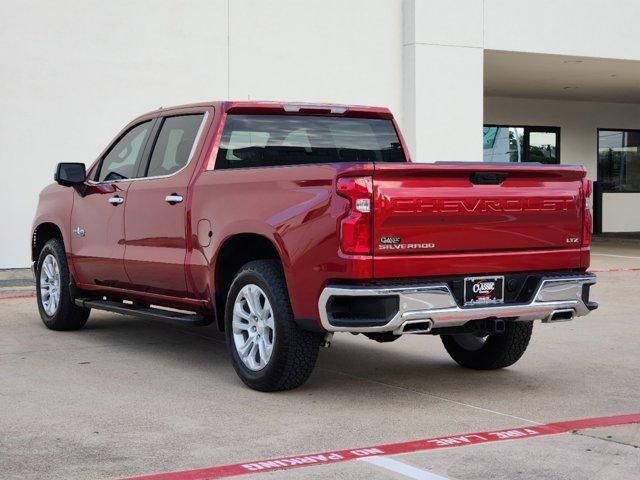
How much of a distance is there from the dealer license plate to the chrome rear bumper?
47mm

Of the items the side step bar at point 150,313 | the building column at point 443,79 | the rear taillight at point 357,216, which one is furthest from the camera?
the building column at point 443,79

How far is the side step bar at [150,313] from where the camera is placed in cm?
780

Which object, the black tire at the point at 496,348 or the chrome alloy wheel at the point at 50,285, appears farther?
the chrome alloy wheel at the point at 50,285

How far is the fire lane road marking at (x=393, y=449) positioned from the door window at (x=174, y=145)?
3210mm

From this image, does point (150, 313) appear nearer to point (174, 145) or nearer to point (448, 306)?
point (174, 145)

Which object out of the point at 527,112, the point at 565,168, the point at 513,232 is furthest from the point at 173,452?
the point at 527,112

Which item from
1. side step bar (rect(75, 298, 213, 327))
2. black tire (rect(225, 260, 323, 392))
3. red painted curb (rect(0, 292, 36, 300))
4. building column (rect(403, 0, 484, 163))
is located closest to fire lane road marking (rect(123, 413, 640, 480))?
black tire (rect(225, 260, 323, 392))

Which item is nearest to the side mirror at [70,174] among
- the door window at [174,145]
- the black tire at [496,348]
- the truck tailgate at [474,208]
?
the door window at [174,145]

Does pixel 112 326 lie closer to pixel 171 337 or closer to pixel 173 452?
pixel 171 337

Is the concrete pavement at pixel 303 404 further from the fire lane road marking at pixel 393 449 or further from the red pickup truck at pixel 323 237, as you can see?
the red pickup truck at pixel 323 237

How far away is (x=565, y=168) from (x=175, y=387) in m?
2.93

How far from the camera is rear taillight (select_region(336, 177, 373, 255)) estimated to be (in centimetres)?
636

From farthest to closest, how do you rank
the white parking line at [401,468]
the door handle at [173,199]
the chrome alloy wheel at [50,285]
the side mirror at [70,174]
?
the chrome alloy wheel at [50,285] < the side mirror at [70,174] < the door handle at [173,199] < the white parking line at [401,468]

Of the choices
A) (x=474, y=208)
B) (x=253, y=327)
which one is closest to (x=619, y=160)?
(x=474, y=208)
